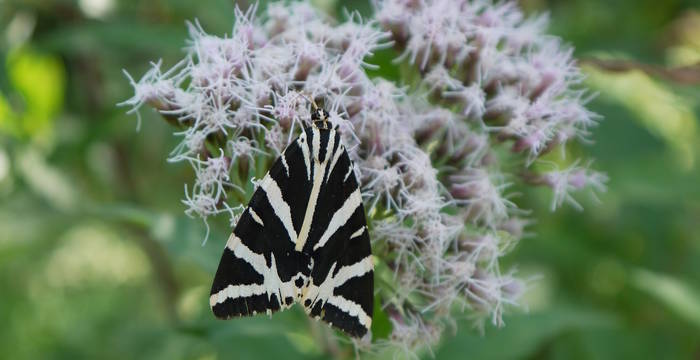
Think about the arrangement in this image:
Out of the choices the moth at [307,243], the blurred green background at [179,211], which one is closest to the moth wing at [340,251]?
the moth at [307,243]

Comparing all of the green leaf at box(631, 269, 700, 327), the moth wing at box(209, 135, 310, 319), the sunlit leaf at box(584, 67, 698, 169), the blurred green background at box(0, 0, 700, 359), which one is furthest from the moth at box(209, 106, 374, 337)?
the sunlit leaf at box(584, 67, 698, 169)

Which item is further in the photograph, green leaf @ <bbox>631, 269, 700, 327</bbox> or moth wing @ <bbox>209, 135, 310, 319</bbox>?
green leaf @ <bbox>631, 269, 700, 327</bbox>

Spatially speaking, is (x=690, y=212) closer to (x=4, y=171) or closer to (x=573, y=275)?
(x=573, y=275)

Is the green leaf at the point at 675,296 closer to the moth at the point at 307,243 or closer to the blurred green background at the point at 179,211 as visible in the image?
the blurred green background at the point at 179,211

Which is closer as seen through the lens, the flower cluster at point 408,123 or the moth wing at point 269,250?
the moth wing at point 269,250

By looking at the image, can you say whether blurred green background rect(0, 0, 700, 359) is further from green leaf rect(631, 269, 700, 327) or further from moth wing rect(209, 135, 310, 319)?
moth wing rect(209, 135, 310, 319)

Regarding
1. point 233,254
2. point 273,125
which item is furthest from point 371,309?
point 273,125
